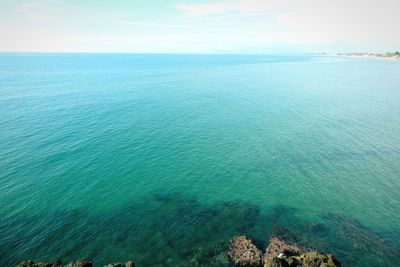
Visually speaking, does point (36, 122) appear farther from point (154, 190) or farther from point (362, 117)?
point (362, 117)

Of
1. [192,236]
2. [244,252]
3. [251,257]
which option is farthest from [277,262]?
[192,236]

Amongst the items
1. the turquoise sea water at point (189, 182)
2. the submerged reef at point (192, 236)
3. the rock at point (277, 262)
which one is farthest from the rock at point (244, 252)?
the rock at point (277, 262)

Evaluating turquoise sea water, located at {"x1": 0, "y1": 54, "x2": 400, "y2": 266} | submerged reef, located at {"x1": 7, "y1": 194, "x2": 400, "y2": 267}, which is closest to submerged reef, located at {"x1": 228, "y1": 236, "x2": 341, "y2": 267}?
submerged reef, located at {"x1": 7, "y1": 194, "x2": 400, "y2": 267}

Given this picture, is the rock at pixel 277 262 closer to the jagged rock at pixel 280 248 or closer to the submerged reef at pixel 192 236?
the submerged reef at pixel 192 236

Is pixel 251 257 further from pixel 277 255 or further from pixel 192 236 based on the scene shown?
pixel 192 236

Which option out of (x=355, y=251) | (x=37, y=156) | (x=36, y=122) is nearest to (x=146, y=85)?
(x=36, y=122)
